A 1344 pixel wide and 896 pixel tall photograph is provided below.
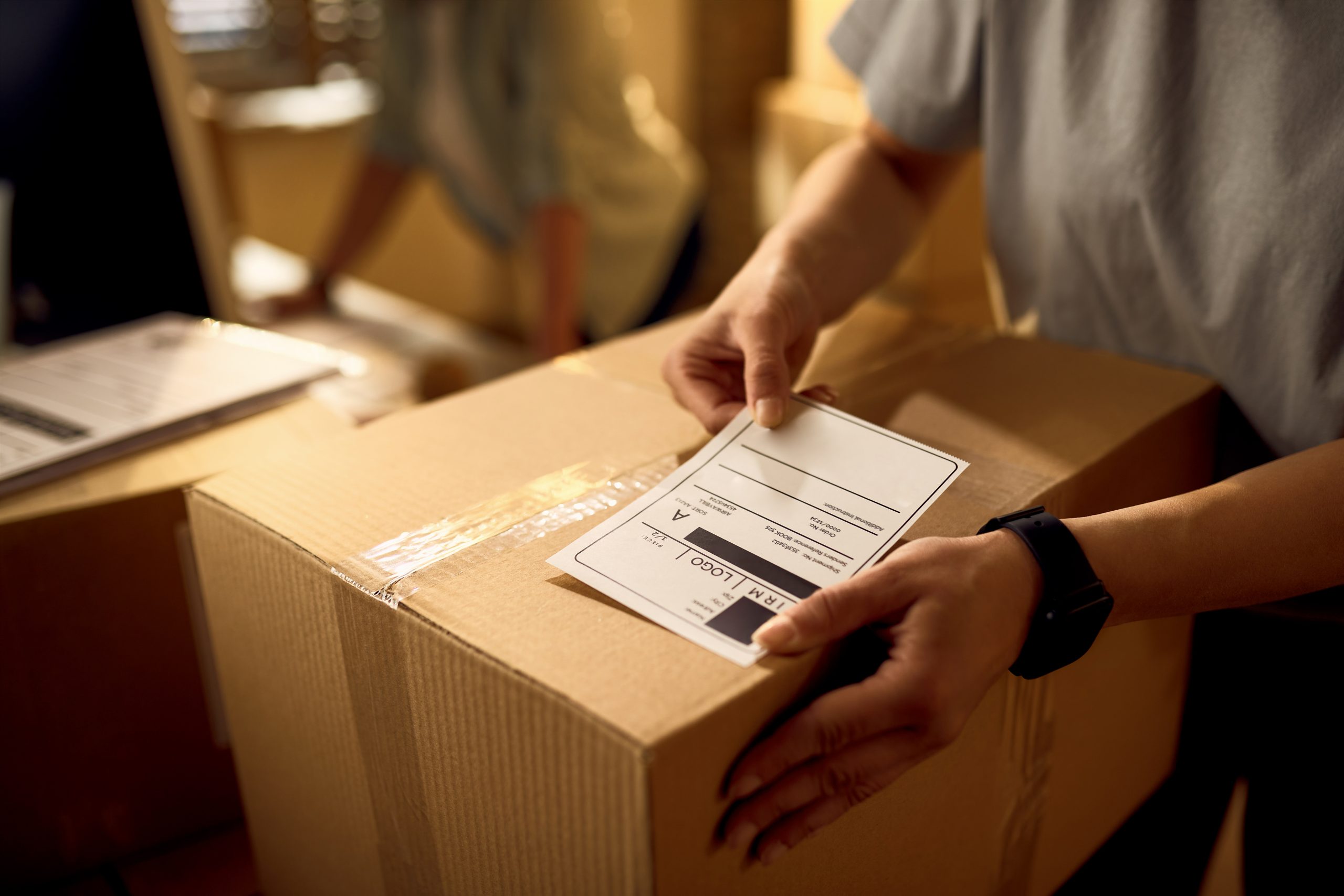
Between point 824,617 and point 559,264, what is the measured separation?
127cm

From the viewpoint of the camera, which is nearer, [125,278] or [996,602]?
[996,602]

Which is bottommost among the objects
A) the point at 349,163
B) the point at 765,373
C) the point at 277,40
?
the point at 349,163

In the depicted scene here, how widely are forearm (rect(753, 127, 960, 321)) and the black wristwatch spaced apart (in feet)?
1.04

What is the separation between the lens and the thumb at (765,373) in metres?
0.59

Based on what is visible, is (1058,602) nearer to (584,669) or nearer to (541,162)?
(584,669)

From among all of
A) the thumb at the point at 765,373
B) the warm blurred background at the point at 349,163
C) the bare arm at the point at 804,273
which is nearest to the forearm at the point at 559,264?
the warm blurred background at the point at 349,163

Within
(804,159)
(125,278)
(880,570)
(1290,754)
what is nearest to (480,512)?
(880,570)

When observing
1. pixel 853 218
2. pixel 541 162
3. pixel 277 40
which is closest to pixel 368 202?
pixel 541 162

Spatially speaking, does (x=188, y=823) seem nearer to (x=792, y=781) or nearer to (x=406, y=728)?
(x=406, y=728)

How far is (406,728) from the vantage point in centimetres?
50

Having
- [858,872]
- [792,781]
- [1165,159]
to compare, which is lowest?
[858,872]

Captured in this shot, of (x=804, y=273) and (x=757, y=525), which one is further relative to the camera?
(x=804, y=273)

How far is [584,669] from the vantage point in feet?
1.42

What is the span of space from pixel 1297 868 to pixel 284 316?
139cm
